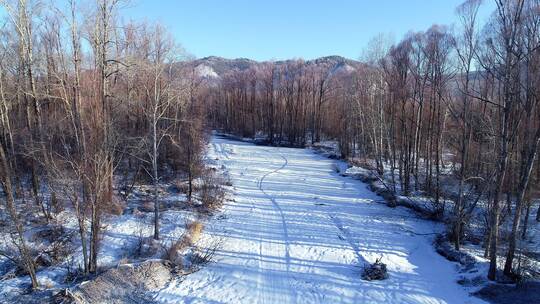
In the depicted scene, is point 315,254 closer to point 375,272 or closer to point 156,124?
point 375,272

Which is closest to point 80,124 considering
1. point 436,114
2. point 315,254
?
point 315,254

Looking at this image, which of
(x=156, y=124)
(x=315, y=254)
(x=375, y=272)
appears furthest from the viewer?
(x=156, y=124)

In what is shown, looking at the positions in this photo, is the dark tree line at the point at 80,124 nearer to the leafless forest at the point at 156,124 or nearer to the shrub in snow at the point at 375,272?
the leafless forest at the point at 156,124

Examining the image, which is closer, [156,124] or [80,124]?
[80,124]

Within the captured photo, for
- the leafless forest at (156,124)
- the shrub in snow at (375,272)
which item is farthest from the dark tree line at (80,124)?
the shrub in snow at (375,272)

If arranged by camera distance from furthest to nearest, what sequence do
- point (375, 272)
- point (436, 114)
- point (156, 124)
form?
point (436, 114) < point (156, 124) < point (375, 272)

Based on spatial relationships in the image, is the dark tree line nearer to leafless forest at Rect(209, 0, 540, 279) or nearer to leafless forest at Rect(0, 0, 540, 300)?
leafless forest at Rect(0, 0, 540, 300)

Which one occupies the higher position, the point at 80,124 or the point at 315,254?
the point at 80,124
